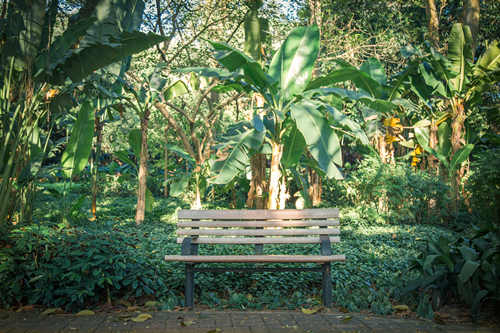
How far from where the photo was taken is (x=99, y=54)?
455 centimetres

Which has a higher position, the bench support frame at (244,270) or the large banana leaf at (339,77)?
the large banana leaf at (339,77)

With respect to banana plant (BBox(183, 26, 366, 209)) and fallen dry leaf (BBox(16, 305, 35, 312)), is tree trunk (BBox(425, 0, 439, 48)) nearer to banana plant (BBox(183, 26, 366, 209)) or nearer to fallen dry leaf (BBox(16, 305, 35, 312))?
banana plant (BBox(183, 26, 366, 209))

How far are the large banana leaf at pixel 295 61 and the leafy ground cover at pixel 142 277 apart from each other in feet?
7.46


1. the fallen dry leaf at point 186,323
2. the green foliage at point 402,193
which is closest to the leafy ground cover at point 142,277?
the fallen dry leaf at point 186,323

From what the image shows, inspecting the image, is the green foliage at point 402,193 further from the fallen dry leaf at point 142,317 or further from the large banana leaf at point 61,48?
the large banana leaf at point 61,48

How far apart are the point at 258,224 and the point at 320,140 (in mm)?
1339

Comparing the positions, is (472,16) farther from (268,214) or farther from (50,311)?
(50,311)

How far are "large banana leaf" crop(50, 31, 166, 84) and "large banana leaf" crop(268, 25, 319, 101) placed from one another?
2.02 meters

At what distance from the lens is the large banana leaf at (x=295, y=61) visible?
597cm

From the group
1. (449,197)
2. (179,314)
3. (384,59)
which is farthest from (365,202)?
(179,314)

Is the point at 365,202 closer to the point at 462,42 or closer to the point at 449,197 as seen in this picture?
the point at 449,197

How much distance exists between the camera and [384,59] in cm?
983

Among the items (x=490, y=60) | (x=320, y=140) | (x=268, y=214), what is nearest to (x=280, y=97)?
(x=320, y=140)

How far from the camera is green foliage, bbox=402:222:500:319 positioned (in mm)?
3258
